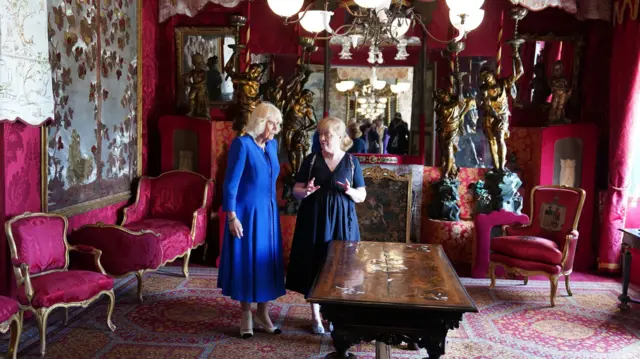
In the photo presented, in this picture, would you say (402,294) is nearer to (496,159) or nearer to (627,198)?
(496,159)

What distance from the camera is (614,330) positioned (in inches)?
177

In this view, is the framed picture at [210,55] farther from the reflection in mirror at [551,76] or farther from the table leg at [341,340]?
the table leg at [341,340]

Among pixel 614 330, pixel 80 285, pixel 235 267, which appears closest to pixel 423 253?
pixel 235 267

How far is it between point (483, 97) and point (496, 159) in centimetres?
74

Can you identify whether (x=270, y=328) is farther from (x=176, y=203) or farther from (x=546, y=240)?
(x=546, y=240)

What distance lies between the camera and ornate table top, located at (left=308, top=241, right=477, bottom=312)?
2611 millimetres

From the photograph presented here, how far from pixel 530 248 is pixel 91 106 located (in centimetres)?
449

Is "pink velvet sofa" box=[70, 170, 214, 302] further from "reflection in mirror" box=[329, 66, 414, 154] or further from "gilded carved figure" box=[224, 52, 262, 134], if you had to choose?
Answer: "reflection in mirror" box=[329, 66, 414, 154]

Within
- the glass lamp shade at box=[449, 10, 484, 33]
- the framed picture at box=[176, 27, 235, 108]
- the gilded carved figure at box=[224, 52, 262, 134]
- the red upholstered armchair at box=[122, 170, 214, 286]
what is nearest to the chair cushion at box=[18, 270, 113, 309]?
the red upholstered armchair at box=[122, 170, 214, 286]

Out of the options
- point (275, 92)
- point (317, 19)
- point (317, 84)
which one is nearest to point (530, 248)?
point (317, 19)

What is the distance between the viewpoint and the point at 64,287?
3859mm

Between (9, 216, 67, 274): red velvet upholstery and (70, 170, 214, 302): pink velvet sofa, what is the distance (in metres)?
0.44

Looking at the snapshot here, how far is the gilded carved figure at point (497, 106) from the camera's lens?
6.30 m

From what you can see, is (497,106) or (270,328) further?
(497,106)
